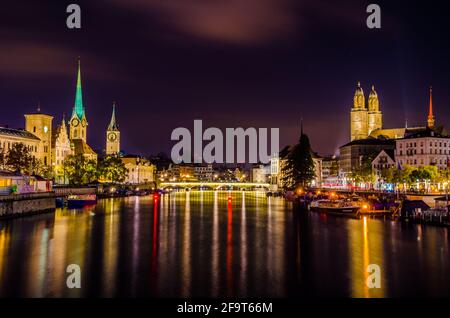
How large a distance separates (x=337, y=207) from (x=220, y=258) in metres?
41.2

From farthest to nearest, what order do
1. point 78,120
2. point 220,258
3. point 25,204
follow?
point 78,120
point 25,204
point 220,258

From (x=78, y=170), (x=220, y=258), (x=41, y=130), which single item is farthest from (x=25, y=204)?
(x=41, y=130)

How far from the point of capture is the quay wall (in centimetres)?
5344

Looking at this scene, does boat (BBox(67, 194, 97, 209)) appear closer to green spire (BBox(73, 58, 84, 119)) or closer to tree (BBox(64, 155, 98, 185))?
tree (BBox(64, 155, 98, 185))

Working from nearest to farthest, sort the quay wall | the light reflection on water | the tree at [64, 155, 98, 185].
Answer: the light reflection on water
the quay wall
the tree at [64, 155, 98, 185]

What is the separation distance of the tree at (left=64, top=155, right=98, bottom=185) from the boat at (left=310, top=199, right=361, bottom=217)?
5456cm

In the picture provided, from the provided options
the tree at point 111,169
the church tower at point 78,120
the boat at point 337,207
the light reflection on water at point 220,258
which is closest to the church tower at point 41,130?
the tree at point 111,169

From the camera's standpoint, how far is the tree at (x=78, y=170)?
111000 mm

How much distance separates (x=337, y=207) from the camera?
243ft

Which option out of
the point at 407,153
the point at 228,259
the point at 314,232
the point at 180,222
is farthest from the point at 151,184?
the point at 228,259

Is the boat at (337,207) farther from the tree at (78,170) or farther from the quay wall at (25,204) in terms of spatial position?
the tree at (78,170)

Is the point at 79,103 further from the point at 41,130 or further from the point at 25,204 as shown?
the point at 25,204

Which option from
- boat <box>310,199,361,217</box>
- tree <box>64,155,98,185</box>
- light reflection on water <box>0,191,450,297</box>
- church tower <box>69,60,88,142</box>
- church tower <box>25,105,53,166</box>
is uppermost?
church tower <box>69,60,88,142</box>

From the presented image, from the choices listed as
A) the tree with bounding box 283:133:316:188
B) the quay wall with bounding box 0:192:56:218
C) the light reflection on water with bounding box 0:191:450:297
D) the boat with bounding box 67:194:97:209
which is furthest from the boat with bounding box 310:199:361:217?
the quay wall with bounding box 0:192:56:218
